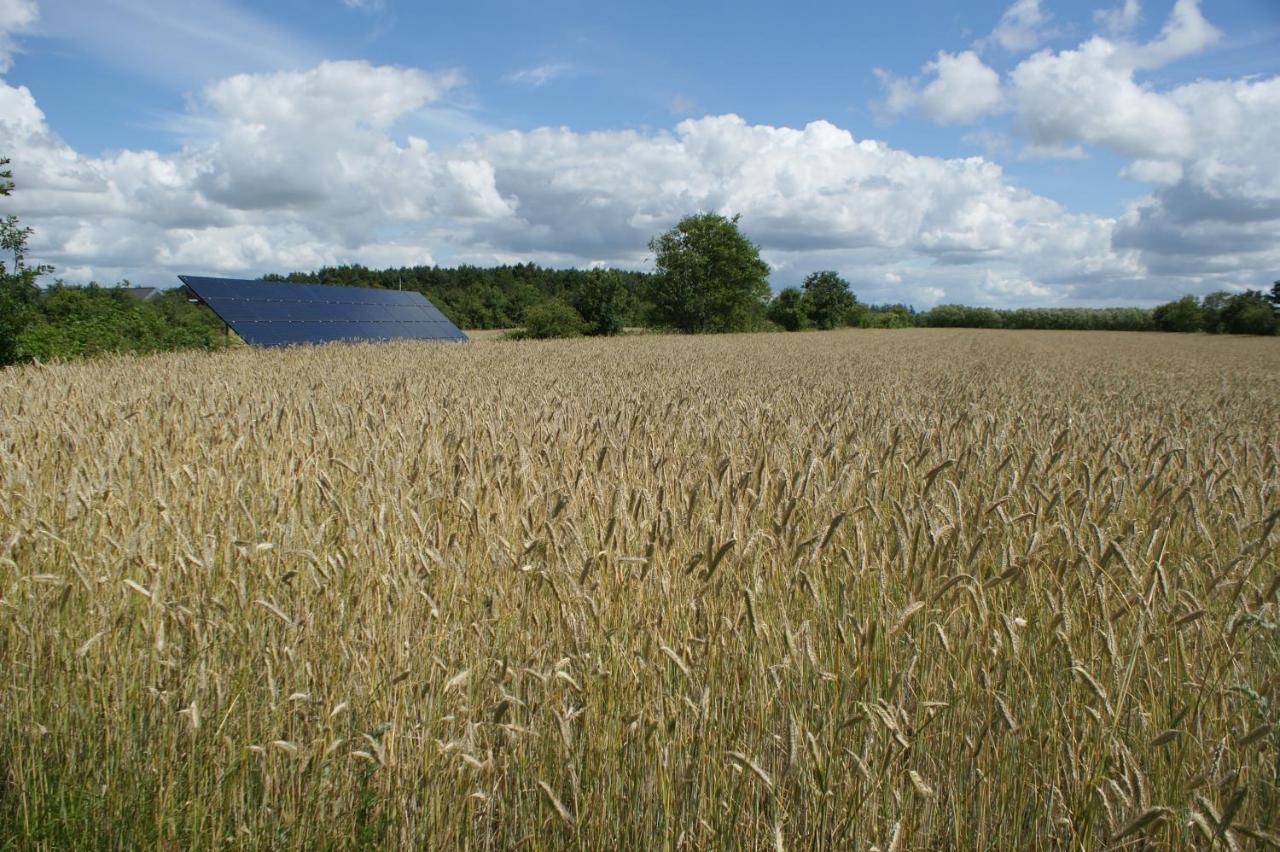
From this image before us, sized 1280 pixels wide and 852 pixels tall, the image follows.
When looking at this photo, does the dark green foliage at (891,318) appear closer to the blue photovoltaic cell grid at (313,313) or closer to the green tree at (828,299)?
the green tree at (828,299)

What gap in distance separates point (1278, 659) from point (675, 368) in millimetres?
10934

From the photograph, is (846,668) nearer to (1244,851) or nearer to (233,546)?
(1244,851)

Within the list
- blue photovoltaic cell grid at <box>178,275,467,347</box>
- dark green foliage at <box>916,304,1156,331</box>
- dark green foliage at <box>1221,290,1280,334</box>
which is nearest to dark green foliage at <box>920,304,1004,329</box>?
dark green foliage at <box>916,304,1156,331</box>

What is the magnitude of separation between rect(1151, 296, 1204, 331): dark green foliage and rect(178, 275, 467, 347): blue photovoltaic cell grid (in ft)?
201

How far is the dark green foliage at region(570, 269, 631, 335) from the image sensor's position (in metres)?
42.7

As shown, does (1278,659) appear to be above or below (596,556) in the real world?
below

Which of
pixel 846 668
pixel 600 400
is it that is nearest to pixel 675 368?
pixel 600 400

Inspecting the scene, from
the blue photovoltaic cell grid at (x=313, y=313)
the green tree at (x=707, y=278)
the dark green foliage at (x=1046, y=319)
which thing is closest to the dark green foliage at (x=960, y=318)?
the dark green foliage at (x=1046, y=319)

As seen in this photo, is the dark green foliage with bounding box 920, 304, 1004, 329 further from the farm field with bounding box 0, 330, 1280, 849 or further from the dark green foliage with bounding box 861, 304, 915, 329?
the farm field with bounding box 0, 330, 1280, 849

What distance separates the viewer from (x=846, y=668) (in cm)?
200

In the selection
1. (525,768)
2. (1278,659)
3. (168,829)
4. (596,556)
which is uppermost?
(596,556)

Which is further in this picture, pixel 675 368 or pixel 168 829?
pixel 675 368

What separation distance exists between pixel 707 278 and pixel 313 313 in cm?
3543

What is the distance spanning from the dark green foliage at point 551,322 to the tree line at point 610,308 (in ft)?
0.21
